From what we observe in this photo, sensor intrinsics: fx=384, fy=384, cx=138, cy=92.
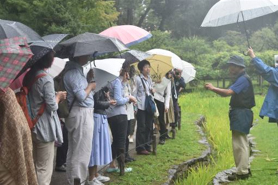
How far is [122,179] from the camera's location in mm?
4965

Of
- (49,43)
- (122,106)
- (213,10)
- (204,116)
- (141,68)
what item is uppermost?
(213,10)

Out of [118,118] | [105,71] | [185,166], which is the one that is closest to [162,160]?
[185,166]

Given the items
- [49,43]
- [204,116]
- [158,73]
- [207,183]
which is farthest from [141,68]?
[204,116]

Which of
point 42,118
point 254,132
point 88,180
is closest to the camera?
point 42,118

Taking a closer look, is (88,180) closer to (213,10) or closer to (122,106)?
(122,106)

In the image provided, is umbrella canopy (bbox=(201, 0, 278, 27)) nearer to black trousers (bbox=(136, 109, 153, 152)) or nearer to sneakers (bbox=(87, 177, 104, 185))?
black trousers (bbox=(136, 109, 153, 152))

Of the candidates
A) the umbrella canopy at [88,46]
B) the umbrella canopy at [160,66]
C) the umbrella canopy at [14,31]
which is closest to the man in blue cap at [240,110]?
the umbrella canopy at [88,46]

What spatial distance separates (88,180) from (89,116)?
0.86 meters

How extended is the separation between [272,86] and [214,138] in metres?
3.44

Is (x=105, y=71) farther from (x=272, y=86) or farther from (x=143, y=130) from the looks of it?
(x=272, y=86)

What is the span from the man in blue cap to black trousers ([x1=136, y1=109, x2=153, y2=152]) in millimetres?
1657

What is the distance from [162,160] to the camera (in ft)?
20.3

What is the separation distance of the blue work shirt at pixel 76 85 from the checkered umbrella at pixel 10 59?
152 centimetres

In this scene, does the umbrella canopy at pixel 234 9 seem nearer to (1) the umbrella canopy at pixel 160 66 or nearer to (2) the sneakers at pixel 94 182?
(1) the umbrella canopy at pixel 160 66
